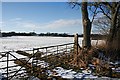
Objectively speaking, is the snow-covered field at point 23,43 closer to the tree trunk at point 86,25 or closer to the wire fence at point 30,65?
the tree trunk at point 86,25

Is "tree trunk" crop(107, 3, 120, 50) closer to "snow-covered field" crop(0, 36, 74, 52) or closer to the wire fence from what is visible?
the wire fence

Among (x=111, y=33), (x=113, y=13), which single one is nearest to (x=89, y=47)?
(x=111, y=33)

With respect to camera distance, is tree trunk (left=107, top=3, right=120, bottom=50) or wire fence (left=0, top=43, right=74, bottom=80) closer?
wire fence (left=0, top=43, right=74, bottom=80)

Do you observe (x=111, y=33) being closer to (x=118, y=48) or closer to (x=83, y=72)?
(x=118, y=48)

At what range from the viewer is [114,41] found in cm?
2011

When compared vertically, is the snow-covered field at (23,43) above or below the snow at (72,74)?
above

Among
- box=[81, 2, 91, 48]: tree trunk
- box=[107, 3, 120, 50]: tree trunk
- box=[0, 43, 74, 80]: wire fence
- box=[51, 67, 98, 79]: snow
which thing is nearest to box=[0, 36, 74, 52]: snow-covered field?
box=[81, 2, 91, 48]: tree trunk

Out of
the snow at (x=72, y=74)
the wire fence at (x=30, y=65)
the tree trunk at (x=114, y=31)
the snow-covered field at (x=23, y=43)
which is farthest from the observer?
the snow-covered field at (x=23, y=43)

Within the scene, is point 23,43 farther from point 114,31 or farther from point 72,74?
point 72,74

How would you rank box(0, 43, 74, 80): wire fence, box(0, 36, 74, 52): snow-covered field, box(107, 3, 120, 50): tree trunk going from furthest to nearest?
box(0, 36, 74, 52): snow-covered field
box(107, 3, 120, 50): tree trunk
box(0, 43, 74, 80): wire fence

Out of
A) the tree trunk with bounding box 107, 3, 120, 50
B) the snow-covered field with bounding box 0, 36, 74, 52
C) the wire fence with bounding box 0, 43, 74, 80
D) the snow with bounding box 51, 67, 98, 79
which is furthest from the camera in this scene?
the snow-covered field with bounding box 0, 36, 74, 52

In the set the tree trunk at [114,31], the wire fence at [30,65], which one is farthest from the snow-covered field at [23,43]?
the wire fence at [30,65]

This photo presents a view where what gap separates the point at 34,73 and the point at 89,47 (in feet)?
25.2

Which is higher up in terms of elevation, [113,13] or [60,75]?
[113,13]
